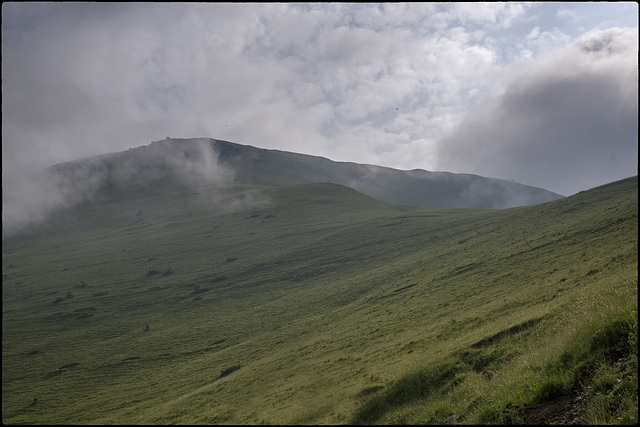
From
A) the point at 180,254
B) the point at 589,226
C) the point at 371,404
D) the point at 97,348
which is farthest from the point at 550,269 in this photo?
the point at 180,254

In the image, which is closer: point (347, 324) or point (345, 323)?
point (347, 324)

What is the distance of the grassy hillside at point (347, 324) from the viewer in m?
16.9

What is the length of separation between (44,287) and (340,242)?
106664 millimetres

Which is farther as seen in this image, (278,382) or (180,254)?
(180,254)

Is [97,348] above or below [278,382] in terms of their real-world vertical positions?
below

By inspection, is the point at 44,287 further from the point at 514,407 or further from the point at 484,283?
the point at 514,407

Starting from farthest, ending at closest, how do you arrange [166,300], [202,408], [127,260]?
1. [127,260]
2. [166,300]
3. [202,408]

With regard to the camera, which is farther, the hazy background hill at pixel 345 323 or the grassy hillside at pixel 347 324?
the hazy background hill at pixel 345 323

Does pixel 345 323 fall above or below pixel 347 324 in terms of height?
below

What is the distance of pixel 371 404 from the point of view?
24984mm

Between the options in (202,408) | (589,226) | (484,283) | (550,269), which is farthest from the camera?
(589,226)

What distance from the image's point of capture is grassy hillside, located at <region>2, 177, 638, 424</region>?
16875mm

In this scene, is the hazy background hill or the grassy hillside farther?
the hazy background hill

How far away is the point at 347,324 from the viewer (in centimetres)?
6888
